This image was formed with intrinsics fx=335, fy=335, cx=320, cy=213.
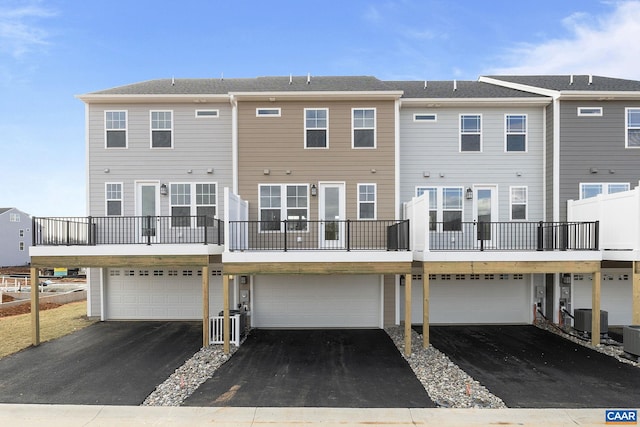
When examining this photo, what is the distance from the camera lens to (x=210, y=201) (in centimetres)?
1118

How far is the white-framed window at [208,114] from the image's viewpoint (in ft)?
37.0

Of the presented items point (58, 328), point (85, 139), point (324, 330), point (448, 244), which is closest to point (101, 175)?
point (85, 139)

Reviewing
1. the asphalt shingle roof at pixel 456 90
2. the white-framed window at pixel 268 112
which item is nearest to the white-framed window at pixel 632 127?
the asphalt shingle roof at pixel 456 90

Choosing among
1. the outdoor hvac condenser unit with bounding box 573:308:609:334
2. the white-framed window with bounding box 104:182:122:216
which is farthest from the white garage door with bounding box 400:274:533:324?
the white-framed window with bounding box 104:182:122:216

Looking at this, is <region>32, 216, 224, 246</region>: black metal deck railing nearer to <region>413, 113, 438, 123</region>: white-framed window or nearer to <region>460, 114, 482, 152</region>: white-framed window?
<region>413, 113, 438, 123</region>: white-framed window

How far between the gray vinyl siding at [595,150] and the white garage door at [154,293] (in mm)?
12080

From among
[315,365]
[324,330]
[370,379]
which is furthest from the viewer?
[324,330]

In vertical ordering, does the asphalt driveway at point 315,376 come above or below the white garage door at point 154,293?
below

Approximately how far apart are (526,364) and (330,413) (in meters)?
5.15

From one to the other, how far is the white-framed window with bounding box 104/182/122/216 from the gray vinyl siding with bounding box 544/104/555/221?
14.2 metres

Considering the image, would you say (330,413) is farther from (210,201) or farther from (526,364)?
(210,201)

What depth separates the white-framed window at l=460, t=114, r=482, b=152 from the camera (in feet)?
37.1

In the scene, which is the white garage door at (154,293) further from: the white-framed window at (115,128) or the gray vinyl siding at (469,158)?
the gray vinyl siding at (469,158)

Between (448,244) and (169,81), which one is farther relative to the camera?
(169,81)
